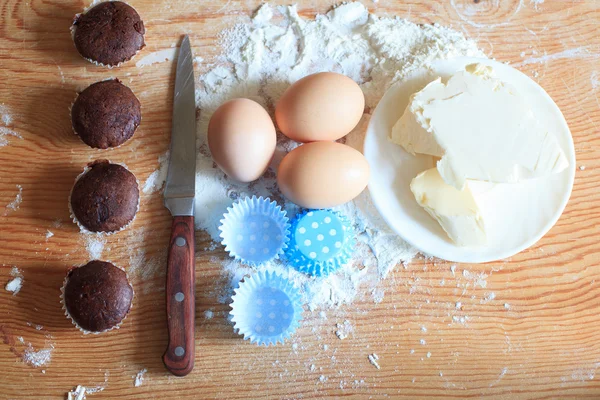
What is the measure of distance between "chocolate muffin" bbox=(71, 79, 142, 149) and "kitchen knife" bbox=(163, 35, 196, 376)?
0.39 feet

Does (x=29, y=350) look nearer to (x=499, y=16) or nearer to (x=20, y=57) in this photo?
(x=20, y=57)

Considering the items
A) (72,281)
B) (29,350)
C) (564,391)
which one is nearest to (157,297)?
(72,281)

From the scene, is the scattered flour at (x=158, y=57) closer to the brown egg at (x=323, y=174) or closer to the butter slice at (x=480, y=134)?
the brown egg at (x=323, y=174)

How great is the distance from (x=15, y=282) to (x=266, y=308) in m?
0.67

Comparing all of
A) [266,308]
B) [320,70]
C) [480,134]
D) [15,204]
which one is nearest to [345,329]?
[266,308]

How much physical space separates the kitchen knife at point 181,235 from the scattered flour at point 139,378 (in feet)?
0.30

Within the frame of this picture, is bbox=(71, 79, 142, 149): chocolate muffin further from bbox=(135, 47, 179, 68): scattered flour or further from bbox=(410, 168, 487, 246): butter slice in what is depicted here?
bbox=(410, 168, 487, 246): butter slice

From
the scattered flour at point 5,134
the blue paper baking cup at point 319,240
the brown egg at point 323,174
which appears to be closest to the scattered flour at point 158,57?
the scattered flour at point 5,134

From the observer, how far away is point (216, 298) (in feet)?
4.72

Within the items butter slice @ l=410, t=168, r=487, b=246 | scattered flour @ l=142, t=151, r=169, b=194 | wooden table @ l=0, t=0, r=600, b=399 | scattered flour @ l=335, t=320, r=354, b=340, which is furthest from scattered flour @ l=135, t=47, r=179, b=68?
scattered flour @ l=335, t=320, r=354, b=340

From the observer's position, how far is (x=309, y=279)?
56.7 inches

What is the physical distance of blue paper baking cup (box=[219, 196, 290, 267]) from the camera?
1391 mm

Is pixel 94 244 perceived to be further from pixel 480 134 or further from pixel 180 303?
pixel 480 134

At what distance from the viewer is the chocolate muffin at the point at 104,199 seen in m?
1.37
